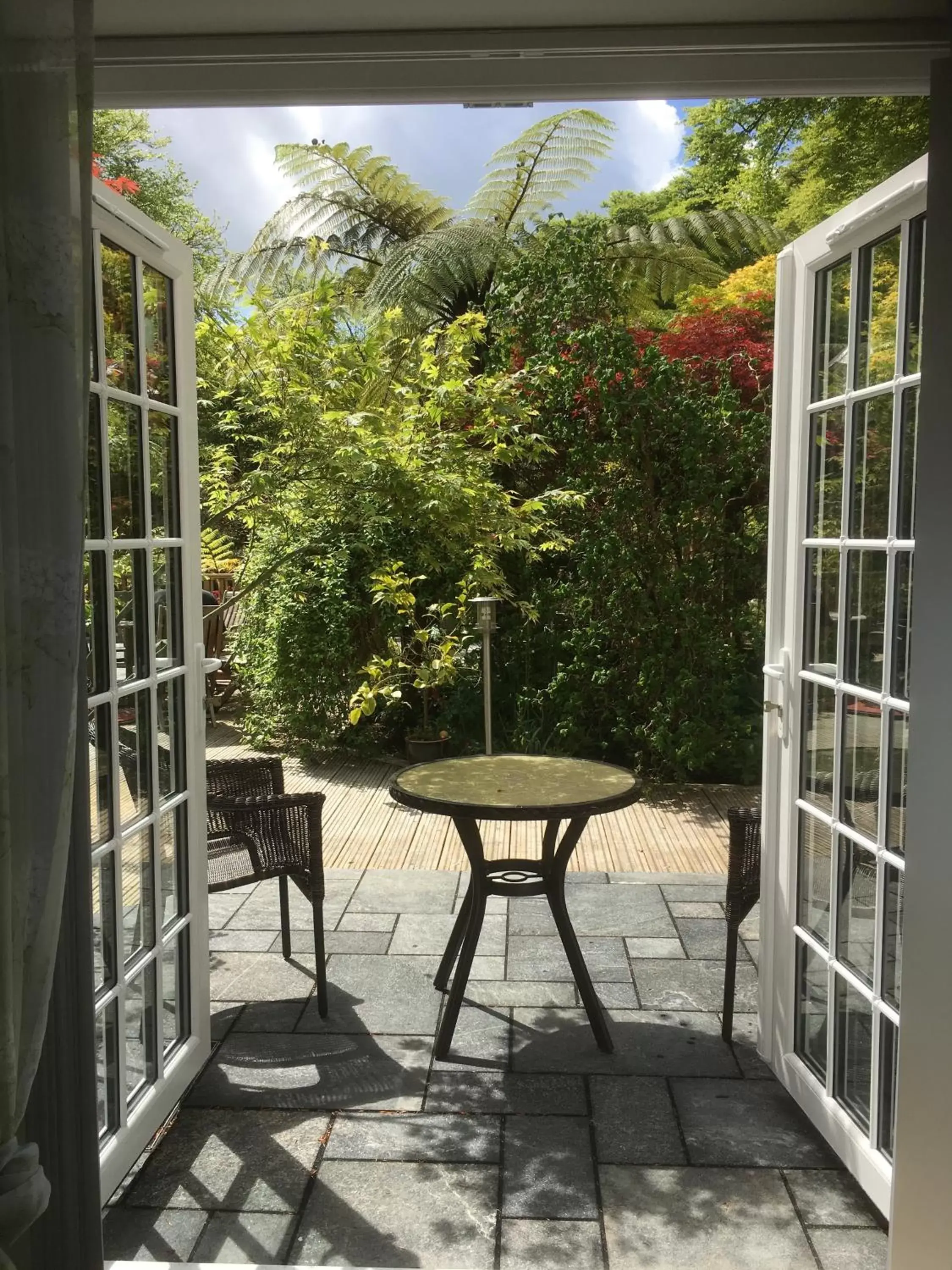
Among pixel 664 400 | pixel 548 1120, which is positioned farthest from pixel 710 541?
pixel 548 1120

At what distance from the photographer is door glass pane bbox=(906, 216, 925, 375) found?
177 centimetres

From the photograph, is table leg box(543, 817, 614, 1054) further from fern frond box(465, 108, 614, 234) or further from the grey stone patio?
fern frond box(465, 108, 614, 234)

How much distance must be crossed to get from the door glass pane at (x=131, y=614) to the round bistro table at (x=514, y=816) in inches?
32.1

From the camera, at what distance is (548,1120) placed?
2.33 m

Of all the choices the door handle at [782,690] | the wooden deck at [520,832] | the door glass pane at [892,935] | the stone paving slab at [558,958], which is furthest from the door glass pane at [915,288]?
the wooden deck at [520,832]

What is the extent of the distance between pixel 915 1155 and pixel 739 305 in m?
5.64

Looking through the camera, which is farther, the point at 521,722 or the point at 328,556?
the point at 328,556

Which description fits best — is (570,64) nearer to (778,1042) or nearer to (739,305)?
(778,1042)

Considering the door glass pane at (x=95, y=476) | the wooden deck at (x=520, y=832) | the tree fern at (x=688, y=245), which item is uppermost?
the tree fern at (x=688, y=245)

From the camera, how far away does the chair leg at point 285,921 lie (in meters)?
3.12

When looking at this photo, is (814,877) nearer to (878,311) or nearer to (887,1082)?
(887,1082)

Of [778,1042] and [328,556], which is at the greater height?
[328,556]

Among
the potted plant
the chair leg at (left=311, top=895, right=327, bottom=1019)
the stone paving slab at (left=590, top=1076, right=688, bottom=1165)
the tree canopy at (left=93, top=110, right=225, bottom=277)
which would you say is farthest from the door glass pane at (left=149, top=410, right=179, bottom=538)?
the tree canopy at (left=93, top=110, right=225, bottom=277)

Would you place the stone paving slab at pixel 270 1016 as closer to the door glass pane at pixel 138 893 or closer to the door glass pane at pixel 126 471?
the door glass pane at pixel 138 893
